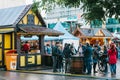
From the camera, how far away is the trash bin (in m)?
24.4

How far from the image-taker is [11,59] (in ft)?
80.1

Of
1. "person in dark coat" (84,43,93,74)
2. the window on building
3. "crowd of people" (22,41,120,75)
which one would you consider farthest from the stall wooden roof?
"person in dark coat" (84,43,93,74)

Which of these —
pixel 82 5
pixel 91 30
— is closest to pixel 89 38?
pixel 91 30

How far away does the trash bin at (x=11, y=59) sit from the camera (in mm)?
24359

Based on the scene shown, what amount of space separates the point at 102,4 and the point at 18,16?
15.8 meters

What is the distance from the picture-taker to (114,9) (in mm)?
10562

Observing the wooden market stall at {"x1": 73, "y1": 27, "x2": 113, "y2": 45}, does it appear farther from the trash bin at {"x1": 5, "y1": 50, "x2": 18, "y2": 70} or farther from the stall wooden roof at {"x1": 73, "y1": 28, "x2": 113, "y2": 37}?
the trash bin at {"x1": 5, "y1": 50, "x2": 18, "y2": 70}

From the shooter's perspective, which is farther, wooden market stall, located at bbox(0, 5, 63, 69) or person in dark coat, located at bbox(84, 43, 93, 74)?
wooden market stall, located at bbox(0, 5, 63, 69)

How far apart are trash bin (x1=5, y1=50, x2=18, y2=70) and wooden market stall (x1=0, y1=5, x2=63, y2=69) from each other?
0.30 metres

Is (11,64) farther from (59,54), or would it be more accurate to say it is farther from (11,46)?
(59,54)

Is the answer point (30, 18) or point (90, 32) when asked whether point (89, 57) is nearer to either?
point (30, 18)

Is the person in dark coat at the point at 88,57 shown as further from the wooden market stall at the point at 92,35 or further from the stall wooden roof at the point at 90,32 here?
the stall wooden roof at the point at 90,32

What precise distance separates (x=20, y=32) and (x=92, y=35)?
102ft

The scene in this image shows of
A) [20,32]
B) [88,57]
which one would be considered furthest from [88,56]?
[20,32]
